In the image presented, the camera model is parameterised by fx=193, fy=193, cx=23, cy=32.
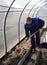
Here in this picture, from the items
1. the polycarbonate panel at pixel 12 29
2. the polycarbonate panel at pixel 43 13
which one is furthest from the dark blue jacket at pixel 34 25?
the polycarbonate panel at pixel 43 13

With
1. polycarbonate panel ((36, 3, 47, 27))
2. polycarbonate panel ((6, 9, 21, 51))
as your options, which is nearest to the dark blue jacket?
polycarbonate panel ((6, 9, 21, 51))

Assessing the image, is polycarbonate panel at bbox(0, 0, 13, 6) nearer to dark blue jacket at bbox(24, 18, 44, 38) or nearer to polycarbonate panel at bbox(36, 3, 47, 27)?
dark blue jacket at bbox(24, 18, 44, 38)

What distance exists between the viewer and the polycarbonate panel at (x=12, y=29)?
8.17 metres

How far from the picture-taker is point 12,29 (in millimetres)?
8891

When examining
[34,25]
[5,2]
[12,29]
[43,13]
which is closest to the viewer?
[34,25]

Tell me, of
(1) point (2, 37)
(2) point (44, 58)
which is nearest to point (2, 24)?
(1) point (2, 37)

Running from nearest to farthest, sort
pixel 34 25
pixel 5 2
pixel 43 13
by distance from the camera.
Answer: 1. pixel 34 25
2. pixel 5 2
3. pixel 43 13

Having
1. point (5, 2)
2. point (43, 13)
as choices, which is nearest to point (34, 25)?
point (5, 2)

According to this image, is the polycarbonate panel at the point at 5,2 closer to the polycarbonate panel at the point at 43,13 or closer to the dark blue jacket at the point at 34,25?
the dark blue jacket at the point at 34,25

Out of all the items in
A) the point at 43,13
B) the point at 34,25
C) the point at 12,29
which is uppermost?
the point at 43,13

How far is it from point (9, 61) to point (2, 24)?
154 centimetres

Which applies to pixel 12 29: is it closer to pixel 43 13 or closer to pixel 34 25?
pixel 34 25

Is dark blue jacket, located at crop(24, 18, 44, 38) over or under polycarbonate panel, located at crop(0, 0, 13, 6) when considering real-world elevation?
under

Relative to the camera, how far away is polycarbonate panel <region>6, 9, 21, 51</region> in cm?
817
